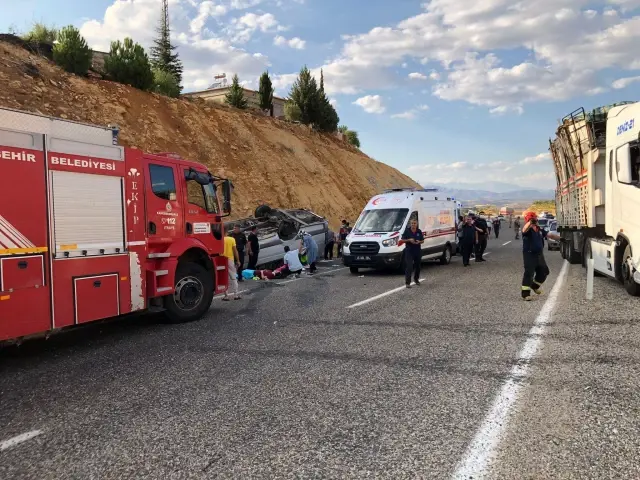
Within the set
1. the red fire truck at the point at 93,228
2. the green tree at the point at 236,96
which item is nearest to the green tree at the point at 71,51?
the green tree at the point at 236,96

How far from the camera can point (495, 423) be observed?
3.99m

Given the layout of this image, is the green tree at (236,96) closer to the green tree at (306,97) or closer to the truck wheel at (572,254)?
the green tree at (306,97)

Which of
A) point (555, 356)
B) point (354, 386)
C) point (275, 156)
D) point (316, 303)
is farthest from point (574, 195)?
point (275, 156)

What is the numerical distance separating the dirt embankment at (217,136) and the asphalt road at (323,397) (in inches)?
816

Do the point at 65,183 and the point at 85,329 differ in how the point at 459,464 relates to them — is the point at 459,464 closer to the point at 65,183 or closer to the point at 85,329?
the point at 65,183

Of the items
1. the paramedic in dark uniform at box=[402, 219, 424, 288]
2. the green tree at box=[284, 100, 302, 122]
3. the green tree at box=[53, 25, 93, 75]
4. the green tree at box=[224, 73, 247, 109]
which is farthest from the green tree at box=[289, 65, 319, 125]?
the paramedic in dark uniform at box=[402, 219, 424, 288]

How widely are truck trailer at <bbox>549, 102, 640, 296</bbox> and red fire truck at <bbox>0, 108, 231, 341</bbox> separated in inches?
290

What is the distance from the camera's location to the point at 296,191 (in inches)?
1366

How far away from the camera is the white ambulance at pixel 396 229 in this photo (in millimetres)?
14680

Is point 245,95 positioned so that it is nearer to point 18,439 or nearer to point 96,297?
point 96,297

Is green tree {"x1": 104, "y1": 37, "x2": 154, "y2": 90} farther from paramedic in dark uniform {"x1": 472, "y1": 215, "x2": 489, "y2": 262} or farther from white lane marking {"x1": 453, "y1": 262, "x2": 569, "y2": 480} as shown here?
white lane marking {"x1": 453, "y1": 262, "x2": 569, "y2": 480}

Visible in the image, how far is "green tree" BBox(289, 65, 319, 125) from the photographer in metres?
47.3

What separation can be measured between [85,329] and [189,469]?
18.8 ft

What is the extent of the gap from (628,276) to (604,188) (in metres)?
2.77
